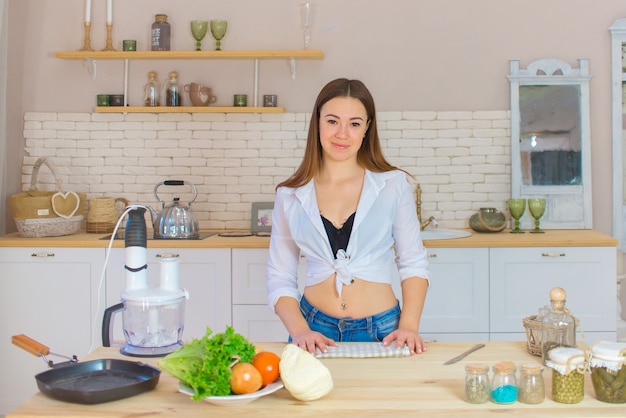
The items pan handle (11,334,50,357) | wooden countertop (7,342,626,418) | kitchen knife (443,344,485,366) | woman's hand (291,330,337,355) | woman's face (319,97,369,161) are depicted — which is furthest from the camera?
woman's face (319,97,369,161)

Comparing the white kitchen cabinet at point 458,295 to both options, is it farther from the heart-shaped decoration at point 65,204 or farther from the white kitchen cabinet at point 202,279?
the heart-shaped decoration at point 65,204

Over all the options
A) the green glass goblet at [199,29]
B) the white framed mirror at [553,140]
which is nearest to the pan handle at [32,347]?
the green glass goblet at [199,29]

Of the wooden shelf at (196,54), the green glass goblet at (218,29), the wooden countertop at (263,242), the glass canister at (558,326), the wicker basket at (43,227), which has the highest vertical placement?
the green glass goblet at (218,29)

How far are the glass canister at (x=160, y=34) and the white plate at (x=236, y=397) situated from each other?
337cm

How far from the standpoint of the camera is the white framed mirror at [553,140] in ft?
16.2

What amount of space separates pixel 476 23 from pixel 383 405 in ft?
11.7

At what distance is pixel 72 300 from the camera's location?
4500 mm

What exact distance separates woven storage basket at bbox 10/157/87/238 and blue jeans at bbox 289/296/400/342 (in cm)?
239

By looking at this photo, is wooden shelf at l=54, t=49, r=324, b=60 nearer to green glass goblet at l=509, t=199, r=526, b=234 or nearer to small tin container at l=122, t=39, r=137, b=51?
small tin container at l=122, t=39, r=137, b=51

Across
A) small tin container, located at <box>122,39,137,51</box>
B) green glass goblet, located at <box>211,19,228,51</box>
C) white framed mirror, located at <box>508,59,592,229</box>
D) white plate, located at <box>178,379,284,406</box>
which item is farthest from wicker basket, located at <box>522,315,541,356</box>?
small tin container, located at <box>122,39,137,51</box>

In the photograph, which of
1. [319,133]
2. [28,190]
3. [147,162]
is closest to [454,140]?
[147,162]

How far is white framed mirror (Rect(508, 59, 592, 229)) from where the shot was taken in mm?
4930

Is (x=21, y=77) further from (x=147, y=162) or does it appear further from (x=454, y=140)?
(x=454, y=140)

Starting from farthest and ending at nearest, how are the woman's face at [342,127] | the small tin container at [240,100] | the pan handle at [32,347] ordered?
the small tin container at [240,100] → the woman's face at [342,127] → the pan handle at [32,347]
